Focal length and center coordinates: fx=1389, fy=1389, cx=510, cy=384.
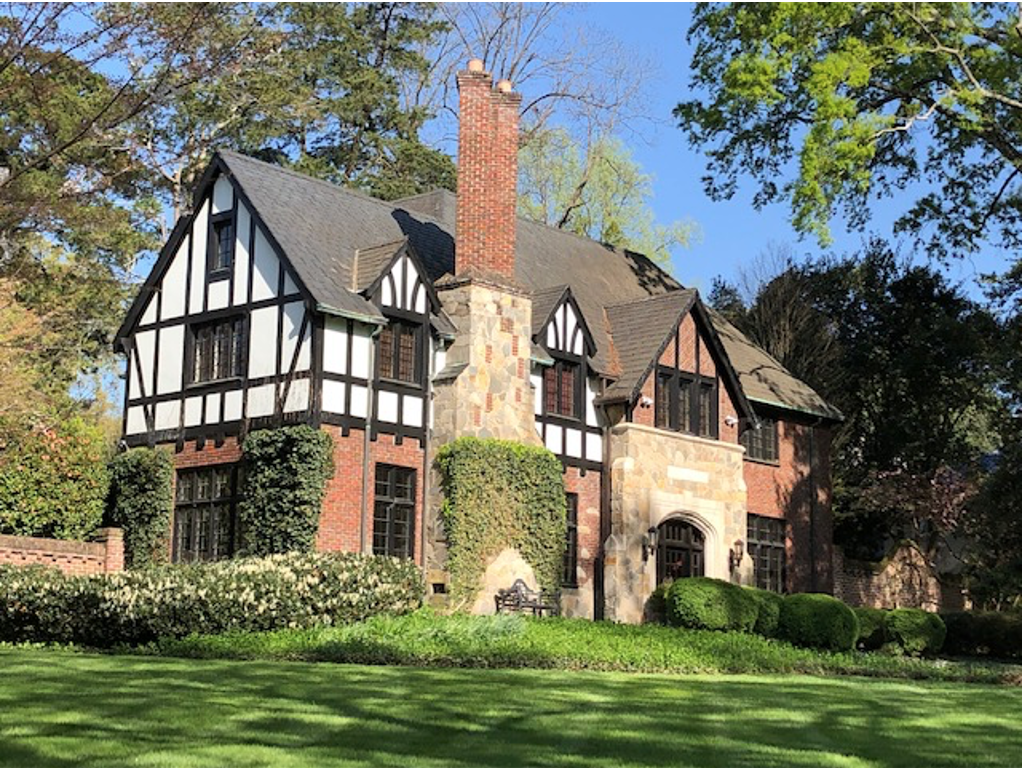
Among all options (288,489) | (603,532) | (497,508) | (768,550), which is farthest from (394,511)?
(768,550)

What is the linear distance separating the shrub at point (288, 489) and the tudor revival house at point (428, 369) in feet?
1.17

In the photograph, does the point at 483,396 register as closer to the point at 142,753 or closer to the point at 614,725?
the point at 614,725

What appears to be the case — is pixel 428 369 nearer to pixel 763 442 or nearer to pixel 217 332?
pixel 217 332

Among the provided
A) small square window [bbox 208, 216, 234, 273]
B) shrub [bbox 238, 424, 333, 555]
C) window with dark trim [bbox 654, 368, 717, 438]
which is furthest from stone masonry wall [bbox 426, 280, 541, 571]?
window with dark trim [bbox 654, 368, 717, 438]

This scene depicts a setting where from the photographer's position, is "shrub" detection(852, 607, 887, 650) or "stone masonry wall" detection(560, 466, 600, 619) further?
"stone masonry wall" detection(560, 466, 600, 619)

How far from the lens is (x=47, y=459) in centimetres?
2505

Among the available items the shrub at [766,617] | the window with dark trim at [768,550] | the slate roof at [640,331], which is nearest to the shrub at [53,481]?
the slate roof at [640,331]

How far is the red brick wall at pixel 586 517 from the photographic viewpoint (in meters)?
27.6

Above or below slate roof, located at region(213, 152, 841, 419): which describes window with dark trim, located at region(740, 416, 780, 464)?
below

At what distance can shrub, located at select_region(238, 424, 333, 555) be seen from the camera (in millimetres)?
23094

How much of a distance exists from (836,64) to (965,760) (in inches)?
721

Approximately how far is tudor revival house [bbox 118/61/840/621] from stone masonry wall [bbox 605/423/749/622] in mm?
42

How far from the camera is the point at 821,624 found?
24438 mm

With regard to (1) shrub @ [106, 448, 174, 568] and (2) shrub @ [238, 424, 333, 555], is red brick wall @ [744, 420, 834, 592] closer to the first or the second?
(2) shrub @ [238, 424, 333, 555]
